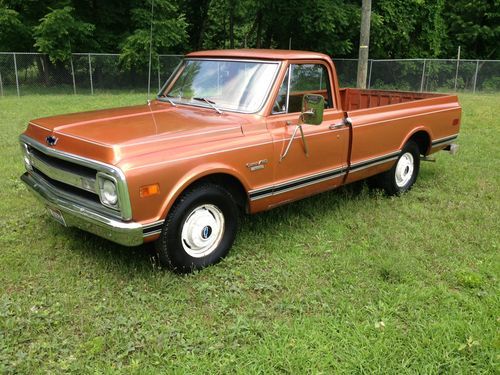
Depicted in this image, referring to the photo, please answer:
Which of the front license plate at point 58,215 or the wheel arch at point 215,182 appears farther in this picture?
the front license plate at point 58,215

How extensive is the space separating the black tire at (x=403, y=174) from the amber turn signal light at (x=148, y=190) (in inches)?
138

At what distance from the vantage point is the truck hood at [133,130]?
3580 mm

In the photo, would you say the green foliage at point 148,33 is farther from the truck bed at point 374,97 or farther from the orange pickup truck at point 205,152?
the orange pickup truck at point 205,152

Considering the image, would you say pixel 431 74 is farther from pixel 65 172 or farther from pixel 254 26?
pixel 65 172

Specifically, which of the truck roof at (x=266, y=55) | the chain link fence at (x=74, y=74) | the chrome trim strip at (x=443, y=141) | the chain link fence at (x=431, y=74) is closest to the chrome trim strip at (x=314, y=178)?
the chrome trim strip at (x=443, y=141)

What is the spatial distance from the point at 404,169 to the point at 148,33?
15529 mm

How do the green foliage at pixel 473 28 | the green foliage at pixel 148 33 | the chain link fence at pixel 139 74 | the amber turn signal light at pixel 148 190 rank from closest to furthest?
the amber turn signal light at pixel 148 190 < the chain link fence at pixel 139 74 < the green foliage at pixel 148 33 < the green foliage at pixel 473 28

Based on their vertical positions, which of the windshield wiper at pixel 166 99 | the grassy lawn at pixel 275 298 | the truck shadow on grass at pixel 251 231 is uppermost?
the windshield wiper at pixel 166 99

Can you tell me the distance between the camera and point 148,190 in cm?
352

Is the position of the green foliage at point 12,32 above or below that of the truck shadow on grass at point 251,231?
above

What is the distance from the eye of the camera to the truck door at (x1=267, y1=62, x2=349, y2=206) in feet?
15.0

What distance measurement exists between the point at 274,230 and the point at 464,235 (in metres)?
1.95

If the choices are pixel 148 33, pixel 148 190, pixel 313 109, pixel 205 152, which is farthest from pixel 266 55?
pixel 148 33

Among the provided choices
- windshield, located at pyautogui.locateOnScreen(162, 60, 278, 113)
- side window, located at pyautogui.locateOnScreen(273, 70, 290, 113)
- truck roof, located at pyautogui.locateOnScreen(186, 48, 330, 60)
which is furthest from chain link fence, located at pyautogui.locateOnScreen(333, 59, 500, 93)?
side window, located at pyautogui.locateOnScreen(273, 70, 290, 113)
